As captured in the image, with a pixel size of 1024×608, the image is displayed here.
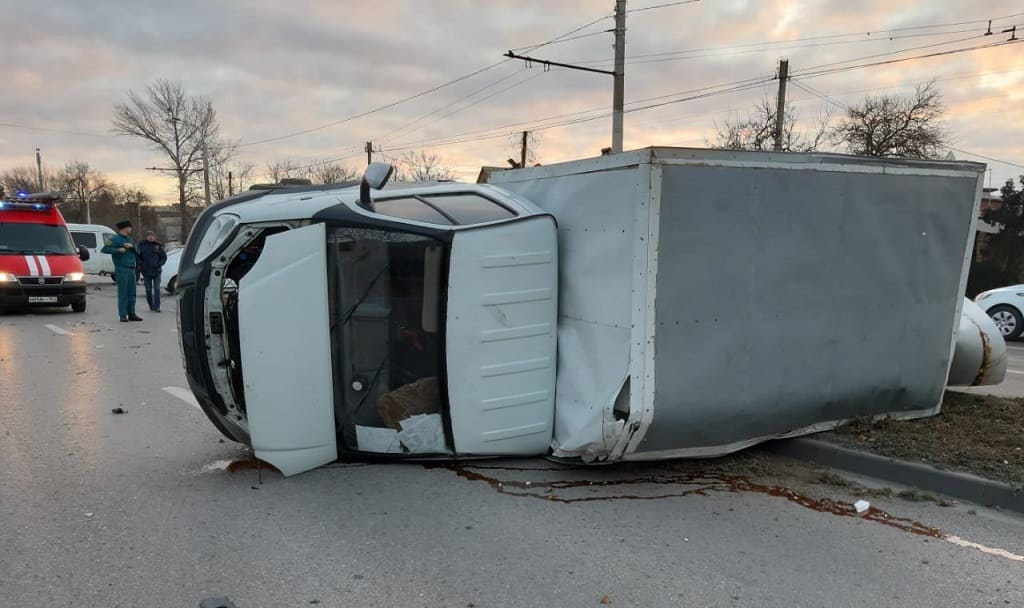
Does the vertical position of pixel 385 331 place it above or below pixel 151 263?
above

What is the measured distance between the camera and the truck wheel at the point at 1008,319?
42.5ft

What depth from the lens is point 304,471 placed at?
4215mm

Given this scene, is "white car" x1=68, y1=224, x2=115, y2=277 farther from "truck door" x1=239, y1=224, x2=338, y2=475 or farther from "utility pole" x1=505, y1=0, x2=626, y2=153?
"truck door" x1=239, y1=224, x2=338, y2=475

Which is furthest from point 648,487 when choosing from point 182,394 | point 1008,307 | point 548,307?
point 1008,307

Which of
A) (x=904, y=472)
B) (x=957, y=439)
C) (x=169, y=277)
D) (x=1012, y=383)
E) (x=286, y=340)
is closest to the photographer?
(x=286, y=340)

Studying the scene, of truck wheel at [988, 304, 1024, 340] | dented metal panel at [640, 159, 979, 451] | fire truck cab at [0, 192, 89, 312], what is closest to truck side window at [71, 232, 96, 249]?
fire truck cab at [0, 192, 89, 312]

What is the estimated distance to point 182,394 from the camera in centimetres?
667

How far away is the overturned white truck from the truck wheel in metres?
11.1

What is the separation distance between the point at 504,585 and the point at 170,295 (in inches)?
755

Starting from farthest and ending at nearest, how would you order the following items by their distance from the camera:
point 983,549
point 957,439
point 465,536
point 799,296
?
point 957,439, point 799,296, point 465,536, point 983,549

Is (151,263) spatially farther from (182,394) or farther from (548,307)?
(548,307)

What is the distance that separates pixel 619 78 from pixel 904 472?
12843mm

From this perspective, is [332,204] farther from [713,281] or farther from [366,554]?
[713,281]

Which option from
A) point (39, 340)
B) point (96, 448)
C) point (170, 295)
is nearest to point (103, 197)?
point (170, 295)
